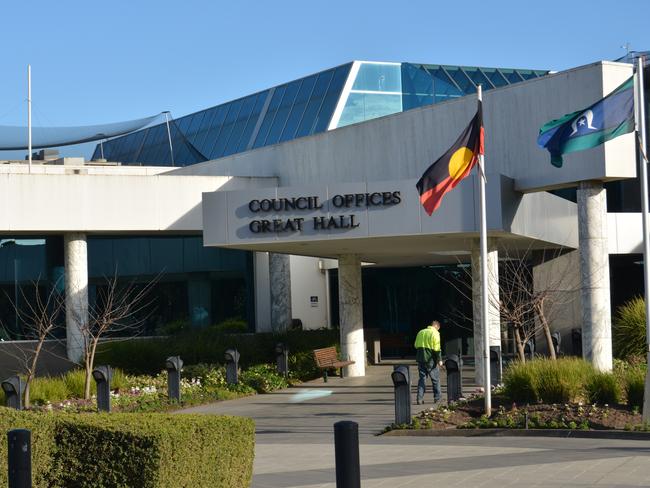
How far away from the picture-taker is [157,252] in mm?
32250

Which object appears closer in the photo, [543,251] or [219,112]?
[543,251]

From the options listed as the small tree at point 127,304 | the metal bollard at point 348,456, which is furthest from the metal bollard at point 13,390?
the metal bollard at point 348,456

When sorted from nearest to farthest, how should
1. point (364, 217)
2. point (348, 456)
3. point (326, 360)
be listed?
point (348, 456) → point (364, 217) → point (326, 360)

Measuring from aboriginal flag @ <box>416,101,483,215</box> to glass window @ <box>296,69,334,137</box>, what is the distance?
17.9 meters

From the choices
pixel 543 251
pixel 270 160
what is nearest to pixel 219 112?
pixel 270 160

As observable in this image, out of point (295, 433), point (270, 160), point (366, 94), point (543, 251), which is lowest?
point (295, 433)

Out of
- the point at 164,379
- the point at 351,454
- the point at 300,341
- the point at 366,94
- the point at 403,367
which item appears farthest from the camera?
the point at 366,94

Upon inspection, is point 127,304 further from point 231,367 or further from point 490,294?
point 490,294

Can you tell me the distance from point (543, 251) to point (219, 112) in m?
17.7

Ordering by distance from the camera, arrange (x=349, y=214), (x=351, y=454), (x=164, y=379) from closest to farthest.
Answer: (x=351, y=454) < (x=349, y=214) < (x=164, y=379)

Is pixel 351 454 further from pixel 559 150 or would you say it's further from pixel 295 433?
pixel 559 150

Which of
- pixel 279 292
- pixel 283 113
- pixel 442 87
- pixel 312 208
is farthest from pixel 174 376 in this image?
pixel 442 87

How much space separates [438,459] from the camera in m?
13.8

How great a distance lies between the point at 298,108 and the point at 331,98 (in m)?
1.83
